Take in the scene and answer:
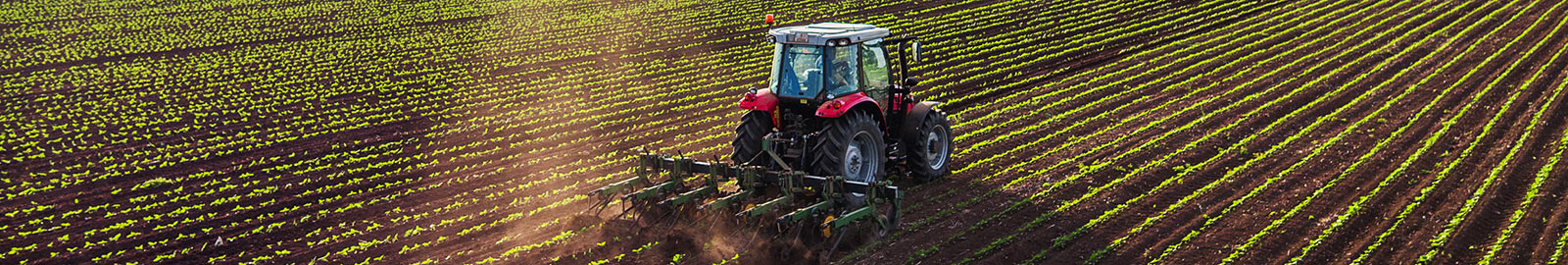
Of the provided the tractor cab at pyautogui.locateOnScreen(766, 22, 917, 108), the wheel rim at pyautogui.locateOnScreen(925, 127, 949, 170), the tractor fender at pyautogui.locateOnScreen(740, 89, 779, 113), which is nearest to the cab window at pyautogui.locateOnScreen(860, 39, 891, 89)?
the tractor cab at pyautogui.locateOnScreen(766, 22, 917, 108)

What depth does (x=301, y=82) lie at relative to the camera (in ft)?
70.7

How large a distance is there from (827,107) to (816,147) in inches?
14.7

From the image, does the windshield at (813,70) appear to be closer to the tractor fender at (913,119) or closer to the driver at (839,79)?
the driver at (839,79)

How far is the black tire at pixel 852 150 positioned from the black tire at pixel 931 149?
14.7 inches

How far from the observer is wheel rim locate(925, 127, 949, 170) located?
12867mm

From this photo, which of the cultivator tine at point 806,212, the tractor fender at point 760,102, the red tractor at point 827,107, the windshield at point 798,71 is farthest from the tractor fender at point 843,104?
the cultivator tine at point 806,212

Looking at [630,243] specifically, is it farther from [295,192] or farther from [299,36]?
[299,36]

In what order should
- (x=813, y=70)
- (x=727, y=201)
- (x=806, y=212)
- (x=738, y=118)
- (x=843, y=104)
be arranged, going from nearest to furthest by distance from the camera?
(x=806, y=212)
(x=727, y=201)
(x=843, y=104)
(x=813, y=70)
(x=738, y=118)

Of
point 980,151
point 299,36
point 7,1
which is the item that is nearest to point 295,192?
point 980,151

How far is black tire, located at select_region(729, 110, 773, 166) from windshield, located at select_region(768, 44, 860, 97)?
322mm

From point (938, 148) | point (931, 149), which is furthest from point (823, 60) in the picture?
point (938, 148)

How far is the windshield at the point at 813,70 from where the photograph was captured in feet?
37.2

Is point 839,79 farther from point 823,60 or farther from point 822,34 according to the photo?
point 822,34

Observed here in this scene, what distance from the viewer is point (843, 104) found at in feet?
36.5
